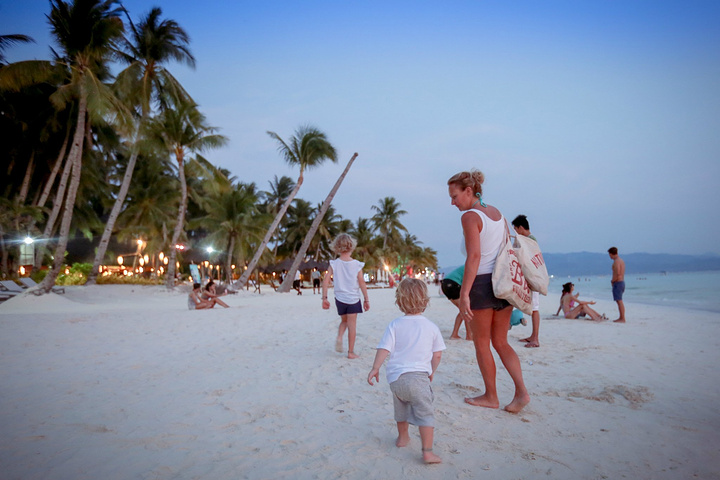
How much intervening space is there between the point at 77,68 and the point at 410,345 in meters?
16.8

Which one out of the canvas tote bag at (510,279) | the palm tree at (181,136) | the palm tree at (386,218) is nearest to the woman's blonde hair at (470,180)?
the canvas tote bag at (510,279)

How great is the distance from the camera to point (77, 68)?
13492 millimetres

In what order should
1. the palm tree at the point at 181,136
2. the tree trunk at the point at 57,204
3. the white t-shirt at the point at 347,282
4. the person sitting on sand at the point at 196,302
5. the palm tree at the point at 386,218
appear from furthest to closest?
the palm tree at the point at 386,218 < the palm tree at the point at 181,136 < the tree trunk at the point at 57,204 < the person sitting on sand at the point at 196,302 < the white t-shirt at the point at 347,282

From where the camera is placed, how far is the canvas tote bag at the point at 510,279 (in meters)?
2.52

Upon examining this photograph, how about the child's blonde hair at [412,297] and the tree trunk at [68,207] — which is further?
the tree trunk at [68,207]

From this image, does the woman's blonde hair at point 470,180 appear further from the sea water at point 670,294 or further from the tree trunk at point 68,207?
the tree trunk at point 68,207

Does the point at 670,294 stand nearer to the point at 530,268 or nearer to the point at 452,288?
the point at 530,268

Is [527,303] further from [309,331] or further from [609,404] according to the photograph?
[309,331]

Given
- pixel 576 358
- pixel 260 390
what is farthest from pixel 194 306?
pixel 576 358

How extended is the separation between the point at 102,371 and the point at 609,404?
4661mm

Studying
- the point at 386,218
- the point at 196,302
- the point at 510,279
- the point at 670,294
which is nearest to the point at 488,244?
the point at 510,279

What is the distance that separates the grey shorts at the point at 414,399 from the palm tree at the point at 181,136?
17.7 meters

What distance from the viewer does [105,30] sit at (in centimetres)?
1370

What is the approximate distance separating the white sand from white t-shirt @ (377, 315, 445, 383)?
0.49 metres
